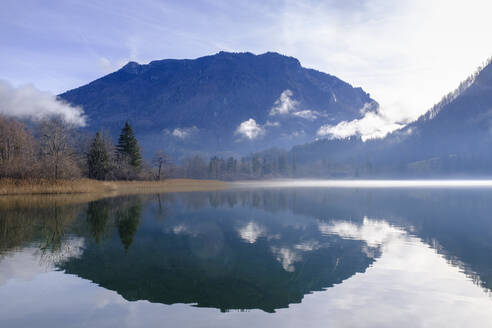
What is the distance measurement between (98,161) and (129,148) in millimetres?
16260

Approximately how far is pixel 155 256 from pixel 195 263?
285 centimetres

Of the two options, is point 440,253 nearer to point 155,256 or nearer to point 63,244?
point 155,256

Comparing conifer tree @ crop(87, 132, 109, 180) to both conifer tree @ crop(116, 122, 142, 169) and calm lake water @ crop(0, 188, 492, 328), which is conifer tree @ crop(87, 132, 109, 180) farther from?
calm lake water @ crop(0, 188, 492, 328)

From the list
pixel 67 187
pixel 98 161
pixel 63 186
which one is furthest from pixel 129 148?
pixel 63 186

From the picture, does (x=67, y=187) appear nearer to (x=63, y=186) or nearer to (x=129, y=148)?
(x=63, y=186)

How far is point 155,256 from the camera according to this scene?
73.0 ft

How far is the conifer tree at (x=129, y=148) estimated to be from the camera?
370ft

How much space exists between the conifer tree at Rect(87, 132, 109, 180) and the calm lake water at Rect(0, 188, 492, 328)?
224 feet

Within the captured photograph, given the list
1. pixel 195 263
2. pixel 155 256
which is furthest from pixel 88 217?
pixel 195 263

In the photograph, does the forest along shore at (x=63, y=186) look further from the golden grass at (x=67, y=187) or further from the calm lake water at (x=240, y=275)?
the calm lake water at (x=240, y=275)

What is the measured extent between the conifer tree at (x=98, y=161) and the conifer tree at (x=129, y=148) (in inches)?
389

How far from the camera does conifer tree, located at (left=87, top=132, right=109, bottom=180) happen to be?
101 meters

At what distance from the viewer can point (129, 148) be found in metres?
116

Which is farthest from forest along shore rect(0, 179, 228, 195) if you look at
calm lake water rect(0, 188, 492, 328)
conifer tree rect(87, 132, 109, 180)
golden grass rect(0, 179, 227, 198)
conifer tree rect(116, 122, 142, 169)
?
calm lake water rect(0, 188, 492, 328)
